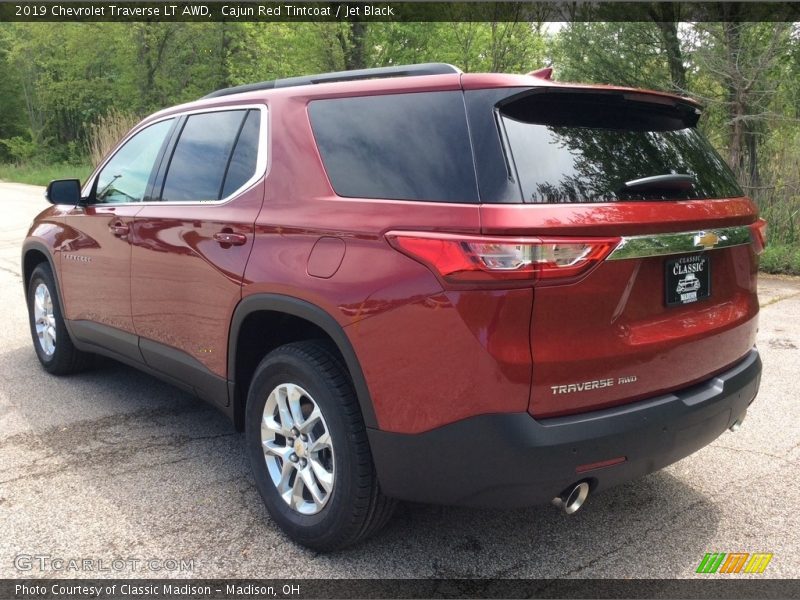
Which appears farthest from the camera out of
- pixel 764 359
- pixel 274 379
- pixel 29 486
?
pixel 764 359

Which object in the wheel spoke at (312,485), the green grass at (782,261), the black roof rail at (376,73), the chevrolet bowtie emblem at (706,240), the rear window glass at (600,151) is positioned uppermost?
the black roof rail at (376,73)

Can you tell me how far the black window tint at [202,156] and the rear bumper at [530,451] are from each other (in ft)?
5.40

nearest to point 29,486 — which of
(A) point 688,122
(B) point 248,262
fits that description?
(B) point 248,262

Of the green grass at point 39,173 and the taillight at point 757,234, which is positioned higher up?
the taillight at point 757,234

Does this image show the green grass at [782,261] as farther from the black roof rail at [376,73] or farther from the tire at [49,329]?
the tire at [49,329]

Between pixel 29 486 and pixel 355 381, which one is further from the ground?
pixel 355 381

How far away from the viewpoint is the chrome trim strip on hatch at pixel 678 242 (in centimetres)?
237

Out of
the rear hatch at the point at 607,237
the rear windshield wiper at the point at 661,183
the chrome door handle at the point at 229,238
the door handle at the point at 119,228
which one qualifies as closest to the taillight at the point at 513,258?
the rear hatch at the point at 607,237

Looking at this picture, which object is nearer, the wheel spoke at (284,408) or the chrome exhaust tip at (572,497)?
the chrome exhaust tip at (572,497)

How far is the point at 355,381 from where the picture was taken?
258 cm

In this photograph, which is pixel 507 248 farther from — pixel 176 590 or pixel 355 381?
pixel 176 590

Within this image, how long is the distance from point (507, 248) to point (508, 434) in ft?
1.93

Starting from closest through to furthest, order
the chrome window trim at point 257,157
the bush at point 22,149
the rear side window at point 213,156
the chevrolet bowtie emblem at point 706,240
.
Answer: the chevrolet bowtie emblem at point 706,240
the chrome window trim at point 257,157
the rear side window at point 213,156
the bush at point 22,149

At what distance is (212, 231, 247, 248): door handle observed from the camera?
123 inches
